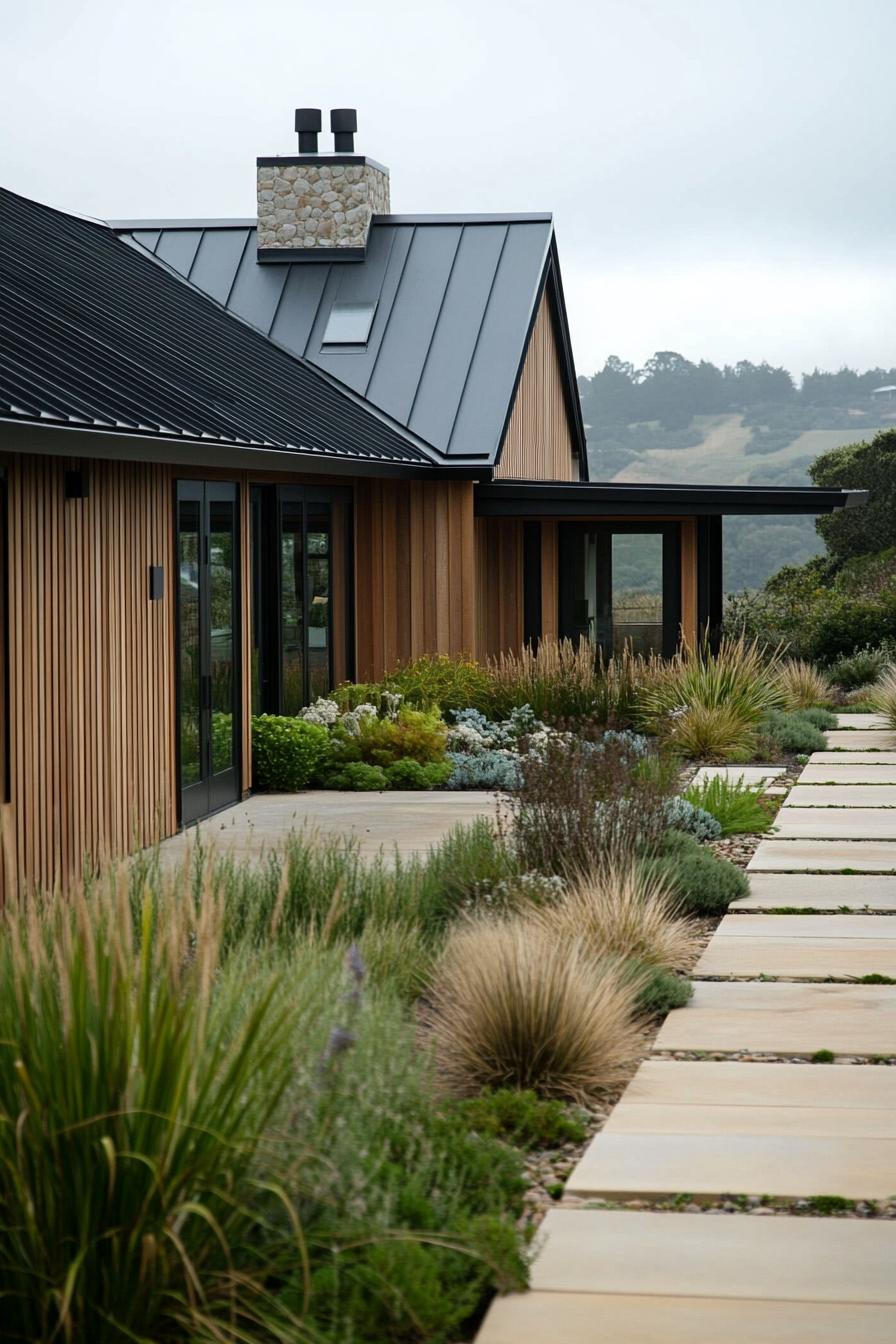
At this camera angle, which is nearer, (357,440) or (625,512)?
(357,440)

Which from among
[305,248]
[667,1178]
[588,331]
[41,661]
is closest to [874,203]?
[588,331]

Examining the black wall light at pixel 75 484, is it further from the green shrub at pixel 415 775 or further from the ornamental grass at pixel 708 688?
the ornamental grass at pixel 708 688

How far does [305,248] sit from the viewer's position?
19859 mm

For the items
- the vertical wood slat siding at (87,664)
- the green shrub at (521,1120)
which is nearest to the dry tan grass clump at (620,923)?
the green shrub at (521,1120)

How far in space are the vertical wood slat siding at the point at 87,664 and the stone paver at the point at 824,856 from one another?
347 centimetres

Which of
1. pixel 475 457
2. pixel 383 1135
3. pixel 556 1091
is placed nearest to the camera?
pixel 383 1135

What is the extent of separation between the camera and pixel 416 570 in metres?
16.7

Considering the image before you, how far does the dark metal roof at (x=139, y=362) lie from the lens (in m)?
8.95

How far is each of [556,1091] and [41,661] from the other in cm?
441

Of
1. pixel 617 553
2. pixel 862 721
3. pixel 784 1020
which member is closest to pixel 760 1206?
pixel 784 1020

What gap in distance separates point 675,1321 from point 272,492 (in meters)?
10.7

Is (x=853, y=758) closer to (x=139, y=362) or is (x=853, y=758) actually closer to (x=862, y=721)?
(x=862, y=721)

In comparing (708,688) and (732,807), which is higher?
(708,688)

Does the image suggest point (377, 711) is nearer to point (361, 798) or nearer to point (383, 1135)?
point (361, 798)
